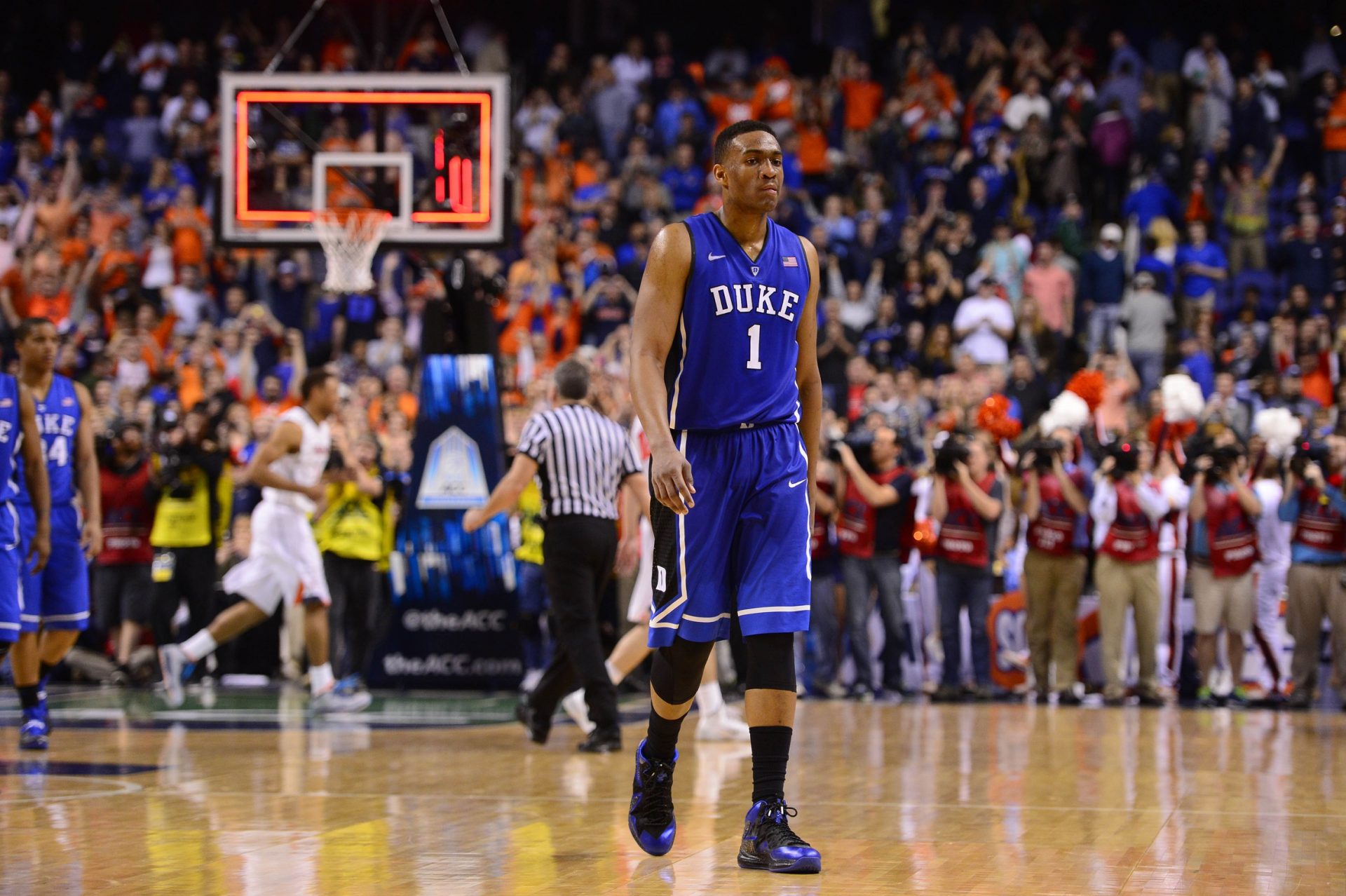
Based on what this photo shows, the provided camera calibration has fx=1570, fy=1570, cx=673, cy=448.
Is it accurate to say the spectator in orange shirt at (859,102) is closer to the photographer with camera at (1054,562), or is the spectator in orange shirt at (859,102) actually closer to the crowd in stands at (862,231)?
the crowd in stands at (862,231)

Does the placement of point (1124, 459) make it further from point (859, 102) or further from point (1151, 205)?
point (859, 102)

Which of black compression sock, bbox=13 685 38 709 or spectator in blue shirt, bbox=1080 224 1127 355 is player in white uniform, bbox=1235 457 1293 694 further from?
black compression sock, bbox=13 685 38 709

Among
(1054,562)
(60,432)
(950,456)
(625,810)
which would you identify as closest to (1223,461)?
(1054,562)

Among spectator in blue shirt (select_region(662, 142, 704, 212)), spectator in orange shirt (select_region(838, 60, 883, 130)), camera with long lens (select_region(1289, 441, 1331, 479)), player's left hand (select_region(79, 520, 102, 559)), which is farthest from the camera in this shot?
spectator in orange shirt (select_region(838, 60, 883, 130))

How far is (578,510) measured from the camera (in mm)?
8633

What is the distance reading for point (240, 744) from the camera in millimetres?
9000

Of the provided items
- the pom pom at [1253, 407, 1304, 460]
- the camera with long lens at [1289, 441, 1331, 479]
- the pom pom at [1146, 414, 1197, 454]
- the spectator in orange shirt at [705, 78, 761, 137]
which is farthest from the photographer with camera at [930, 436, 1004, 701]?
the spectator in orange shirt at [705, 78, 761, 137]

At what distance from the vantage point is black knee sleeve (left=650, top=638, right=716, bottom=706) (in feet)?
17.2

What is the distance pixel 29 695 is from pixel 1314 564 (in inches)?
370

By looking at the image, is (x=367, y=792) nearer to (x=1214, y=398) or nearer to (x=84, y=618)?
(x=84, y=618)

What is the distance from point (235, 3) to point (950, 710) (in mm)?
18270

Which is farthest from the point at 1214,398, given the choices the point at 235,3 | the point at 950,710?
the point at 235,3

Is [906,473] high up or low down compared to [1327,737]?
up

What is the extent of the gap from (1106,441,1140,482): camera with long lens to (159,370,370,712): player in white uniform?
6.19 m
